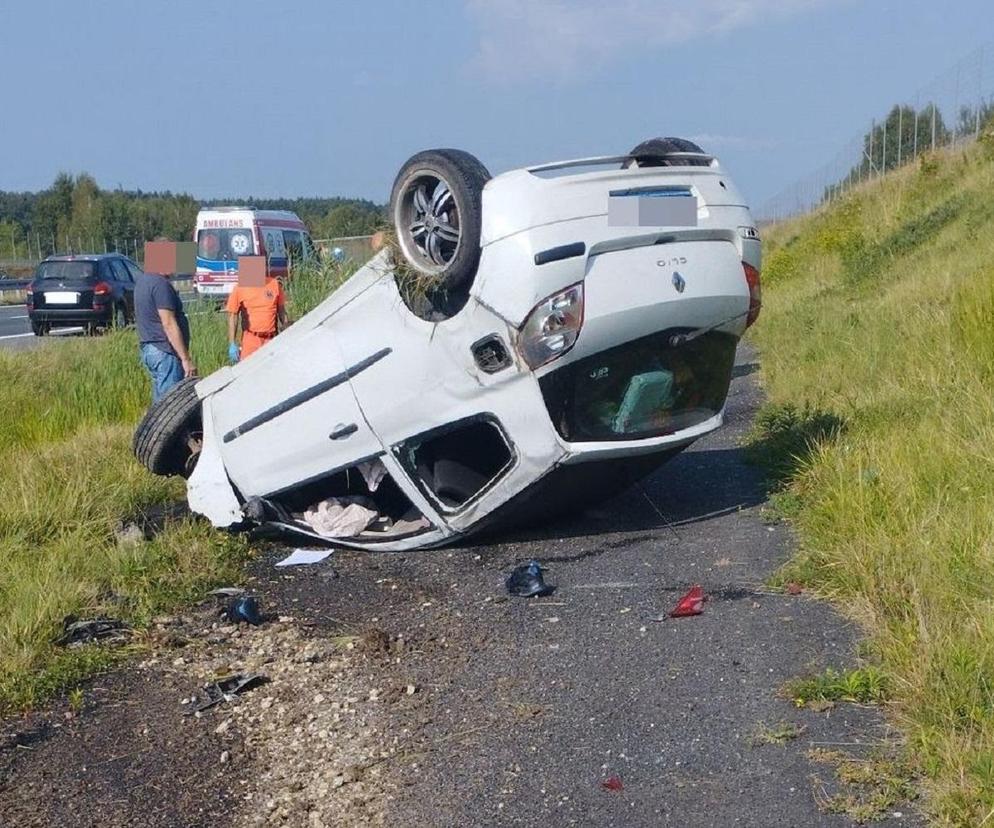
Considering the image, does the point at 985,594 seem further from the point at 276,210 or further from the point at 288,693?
the point at 276,210

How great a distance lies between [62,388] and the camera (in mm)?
11422

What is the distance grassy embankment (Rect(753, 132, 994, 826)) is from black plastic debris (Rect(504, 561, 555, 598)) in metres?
1.10

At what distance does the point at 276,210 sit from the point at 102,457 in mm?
20716

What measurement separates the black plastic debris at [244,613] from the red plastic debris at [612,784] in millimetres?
2179

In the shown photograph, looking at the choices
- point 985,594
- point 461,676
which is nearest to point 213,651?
point 461,676

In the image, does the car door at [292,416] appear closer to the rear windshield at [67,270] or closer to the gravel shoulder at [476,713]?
the gravel shoulder at [476,713]

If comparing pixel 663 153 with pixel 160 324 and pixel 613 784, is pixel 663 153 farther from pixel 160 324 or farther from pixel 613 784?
pixel 160 324

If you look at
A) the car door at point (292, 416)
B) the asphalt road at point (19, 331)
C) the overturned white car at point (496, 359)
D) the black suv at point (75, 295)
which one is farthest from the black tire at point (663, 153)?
the black suv at point (75, 295)

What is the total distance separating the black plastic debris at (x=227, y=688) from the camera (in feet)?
14.6

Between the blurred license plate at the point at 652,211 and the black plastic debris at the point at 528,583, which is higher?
the blurred license plate at the point at 652,211

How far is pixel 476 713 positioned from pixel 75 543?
287cm

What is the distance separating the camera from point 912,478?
5.86 m

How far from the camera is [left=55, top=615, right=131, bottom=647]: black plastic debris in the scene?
509cm

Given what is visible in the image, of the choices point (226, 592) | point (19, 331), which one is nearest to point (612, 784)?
point (226, 592)
